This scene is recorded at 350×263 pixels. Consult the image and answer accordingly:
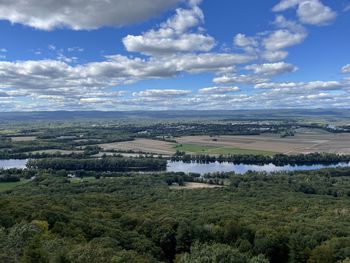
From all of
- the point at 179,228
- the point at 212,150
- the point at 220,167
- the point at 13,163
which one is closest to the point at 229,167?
the point at 220,167

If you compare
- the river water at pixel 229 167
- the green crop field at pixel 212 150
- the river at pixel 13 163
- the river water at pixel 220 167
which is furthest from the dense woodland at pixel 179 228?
the green crop field at pixel 212 150

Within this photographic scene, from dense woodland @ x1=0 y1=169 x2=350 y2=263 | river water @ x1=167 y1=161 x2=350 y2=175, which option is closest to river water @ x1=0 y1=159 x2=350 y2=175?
river water @ x1=167 y1=161 x2=350 y2=175

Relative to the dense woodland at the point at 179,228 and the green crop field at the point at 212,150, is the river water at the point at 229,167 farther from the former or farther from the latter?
the dense woodland at the point at 179,228

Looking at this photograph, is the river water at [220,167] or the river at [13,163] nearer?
the river water at [220,167]

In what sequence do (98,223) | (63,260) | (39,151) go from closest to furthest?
(63,260) < (98,223) < (39,151)

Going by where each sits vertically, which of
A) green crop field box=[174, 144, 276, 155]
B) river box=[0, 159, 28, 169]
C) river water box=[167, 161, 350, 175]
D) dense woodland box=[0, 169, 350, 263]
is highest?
dense woodland box=[0, 169, 350, 263]

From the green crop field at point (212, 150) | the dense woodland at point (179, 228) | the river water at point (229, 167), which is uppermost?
the dense woodland at point (179, 228)

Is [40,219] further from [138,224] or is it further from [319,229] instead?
[319,229]

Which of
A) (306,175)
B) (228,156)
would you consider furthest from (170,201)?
(228,156)

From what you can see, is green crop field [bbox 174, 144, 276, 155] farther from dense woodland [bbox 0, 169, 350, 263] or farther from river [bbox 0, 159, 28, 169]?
dense woodland [bbox 0, 169, 350, 263]
